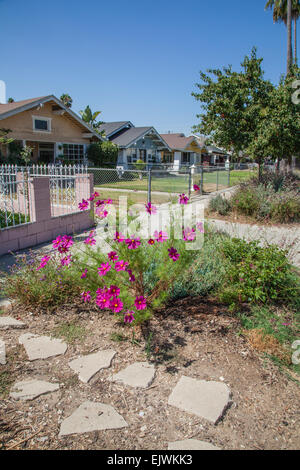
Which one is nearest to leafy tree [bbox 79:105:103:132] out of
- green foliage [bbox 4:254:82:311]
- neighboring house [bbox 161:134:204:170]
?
neighboring house [bbox 161:134:204:170]

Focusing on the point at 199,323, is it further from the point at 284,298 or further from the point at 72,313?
the point at 72,313

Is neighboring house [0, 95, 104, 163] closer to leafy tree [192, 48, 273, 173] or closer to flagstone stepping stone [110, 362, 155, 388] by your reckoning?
leafy tree [192, 48, 273, 173]

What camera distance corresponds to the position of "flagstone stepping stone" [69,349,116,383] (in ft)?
8.17

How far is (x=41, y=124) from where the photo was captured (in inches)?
793

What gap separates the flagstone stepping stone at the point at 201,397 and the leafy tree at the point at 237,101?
9724 millimetres

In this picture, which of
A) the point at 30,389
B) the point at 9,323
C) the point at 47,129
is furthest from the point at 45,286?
the point at 47,129

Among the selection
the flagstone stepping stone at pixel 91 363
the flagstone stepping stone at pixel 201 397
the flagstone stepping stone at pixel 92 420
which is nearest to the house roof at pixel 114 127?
the flagstone stepping stone at pixel 91 363

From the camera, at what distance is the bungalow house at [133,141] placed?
2791 centimetres

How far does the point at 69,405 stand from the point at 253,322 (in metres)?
1.88

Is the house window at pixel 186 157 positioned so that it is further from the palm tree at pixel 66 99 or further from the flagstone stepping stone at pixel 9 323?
the flagstone stepping stone at pixel 9 323

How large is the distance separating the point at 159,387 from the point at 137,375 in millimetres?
209

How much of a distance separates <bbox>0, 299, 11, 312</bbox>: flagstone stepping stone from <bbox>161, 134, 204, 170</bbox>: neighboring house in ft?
105

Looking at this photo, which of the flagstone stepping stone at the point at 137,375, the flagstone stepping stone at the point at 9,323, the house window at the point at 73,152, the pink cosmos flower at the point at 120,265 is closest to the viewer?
the flagstone stepping stone at the point at 137,375

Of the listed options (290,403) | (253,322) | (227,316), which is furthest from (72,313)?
(290,403)
